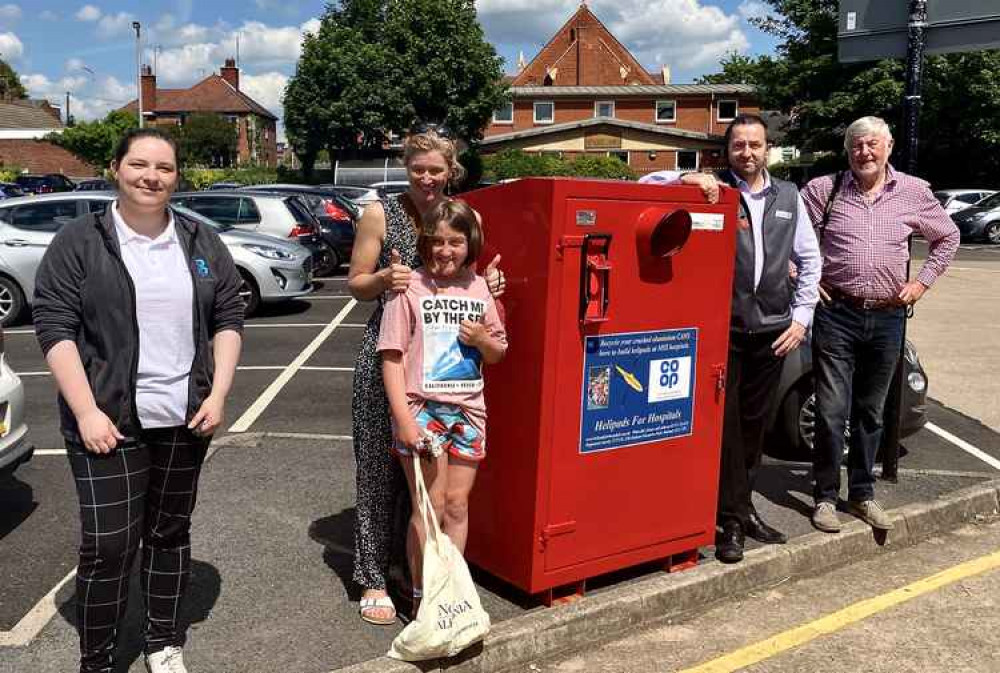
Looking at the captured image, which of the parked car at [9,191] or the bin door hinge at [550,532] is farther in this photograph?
the parked car at [9,191]

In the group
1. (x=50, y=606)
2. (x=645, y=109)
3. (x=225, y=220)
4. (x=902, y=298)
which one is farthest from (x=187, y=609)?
(x=645, y=109)

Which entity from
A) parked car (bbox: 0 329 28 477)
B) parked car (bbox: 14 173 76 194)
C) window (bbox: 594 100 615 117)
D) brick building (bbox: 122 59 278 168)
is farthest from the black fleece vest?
brick building (bbox: 122 59 278 168)

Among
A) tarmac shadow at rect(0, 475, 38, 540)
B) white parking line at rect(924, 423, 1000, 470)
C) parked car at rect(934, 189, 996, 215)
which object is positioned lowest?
tarmac shadow at rect(0, 475, 38, 540)

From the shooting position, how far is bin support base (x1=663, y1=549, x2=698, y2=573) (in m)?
4.06

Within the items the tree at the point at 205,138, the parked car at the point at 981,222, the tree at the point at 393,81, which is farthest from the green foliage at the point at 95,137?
the parked car at the point at 981,222

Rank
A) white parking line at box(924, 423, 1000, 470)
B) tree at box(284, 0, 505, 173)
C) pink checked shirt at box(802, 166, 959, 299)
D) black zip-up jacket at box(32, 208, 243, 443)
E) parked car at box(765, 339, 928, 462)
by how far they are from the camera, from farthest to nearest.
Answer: tree at box(284, 0, 505, 173) < white parking line at box(924, 423, 1000, 470) < parked car at box(765, 339, 928, 462) < pink checked shirt at box(802, 166, 959, 299) < black zip-up jacket at box(32, 208, 243, 443)

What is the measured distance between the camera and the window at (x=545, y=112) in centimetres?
5594

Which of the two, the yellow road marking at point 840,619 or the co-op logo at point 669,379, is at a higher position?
the co-op logo at point 669,379

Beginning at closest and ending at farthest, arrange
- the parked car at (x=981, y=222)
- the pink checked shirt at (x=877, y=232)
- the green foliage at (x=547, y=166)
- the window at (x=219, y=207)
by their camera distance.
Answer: the pink checked shirt at (x=877, y=232)
the window at (x=219, y=207)
the parked car at (x=981, y=222)
the green foliage at (x=547, y=166)

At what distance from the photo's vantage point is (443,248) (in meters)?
3.13

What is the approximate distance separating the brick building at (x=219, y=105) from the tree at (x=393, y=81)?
29.1 meters

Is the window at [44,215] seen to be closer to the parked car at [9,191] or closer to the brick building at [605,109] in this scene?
the parked car at [9,191]

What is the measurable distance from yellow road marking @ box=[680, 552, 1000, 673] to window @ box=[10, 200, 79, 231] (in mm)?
10542

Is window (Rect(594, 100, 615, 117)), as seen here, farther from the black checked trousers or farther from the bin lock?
the black checked trousers
